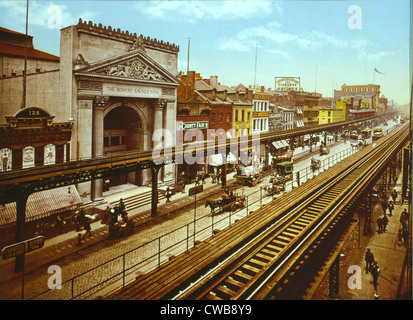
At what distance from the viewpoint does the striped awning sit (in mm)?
15320

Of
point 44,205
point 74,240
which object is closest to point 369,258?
point 74,240

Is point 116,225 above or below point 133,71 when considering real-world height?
below

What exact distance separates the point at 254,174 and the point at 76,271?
840 inches

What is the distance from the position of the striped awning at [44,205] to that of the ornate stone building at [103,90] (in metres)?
3.90

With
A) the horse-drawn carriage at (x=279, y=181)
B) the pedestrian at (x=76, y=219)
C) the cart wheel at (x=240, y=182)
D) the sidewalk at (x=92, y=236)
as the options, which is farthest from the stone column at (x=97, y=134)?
the horse-drawn carriage at (x=279, y=181)

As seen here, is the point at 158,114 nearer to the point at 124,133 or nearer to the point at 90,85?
the point at 124,133

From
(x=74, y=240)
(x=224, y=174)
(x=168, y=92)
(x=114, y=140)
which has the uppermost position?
(x=168, y=92)

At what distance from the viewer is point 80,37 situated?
21.9 m

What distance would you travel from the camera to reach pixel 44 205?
1698cm

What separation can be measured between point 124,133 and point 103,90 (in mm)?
7053

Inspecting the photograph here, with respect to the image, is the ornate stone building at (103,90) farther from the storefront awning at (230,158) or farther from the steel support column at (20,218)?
the storefront awning at (230,158)

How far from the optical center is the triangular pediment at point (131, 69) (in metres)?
22.5
